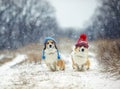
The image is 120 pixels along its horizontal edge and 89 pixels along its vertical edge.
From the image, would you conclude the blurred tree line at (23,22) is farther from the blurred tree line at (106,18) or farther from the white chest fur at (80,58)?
the white chest fur at (80,58)

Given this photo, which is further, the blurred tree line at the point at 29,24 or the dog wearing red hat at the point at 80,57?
the blurred tree line at the point at 29,24

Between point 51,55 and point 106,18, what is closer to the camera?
point 51,55

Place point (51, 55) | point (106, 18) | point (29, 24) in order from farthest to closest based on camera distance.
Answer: point (29, 24) → point (106, 18) → point (51, 55)

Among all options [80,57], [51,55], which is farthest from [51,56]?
[80,57]

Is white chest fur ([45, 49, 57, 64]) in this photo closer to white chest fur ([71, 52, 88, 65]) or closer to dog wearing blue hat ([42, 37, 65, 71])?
dog wearing blue hat ([42, 37, 65, 71])

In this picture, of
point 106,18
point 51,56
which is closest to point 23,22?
point 106,18

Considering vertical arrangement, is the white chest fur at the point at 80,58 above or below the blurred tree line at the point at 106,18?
below

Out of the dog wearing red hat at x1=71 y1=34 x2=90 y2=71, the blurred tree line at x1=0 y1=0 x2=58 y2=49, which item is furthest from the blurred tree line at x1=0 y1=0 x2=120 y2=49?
the dog wearing red hat at x1=71 y1=34 x2=90 y2=71

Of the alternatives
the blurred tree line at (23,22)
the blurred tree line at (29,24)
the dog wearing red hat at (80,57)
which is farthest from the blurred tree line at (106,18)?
the dog wearing red hat at (80,57)

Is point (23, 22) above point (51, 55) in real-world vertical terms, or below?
above

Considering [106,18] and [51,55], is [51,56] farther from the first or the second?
[106,18]

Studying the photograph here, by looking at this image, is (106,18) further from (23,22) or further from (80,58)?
(80,58)

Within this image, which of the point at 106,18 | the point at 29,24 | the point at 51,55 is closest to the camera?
the point at 51,55

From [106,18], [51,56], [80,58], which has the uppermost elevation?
[106,18]
